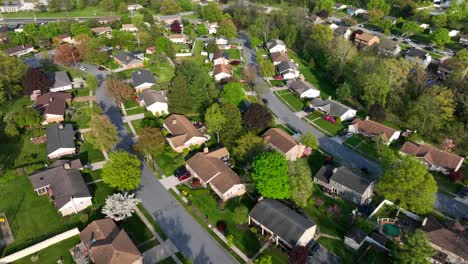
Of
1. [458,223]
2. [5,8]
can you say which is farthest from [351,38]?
[5,8]

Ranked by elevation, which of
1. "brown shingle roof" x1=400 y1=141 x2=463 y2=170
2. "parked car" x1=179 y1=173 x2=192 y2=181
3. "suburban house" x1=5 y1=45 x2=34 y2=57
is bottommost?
"suburban house" x1=5 y1=45 x2=34 y2=57

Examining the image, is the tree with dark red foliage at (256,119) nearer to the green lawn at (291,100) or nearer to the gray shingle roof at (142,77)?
the green lawn at (291,100)

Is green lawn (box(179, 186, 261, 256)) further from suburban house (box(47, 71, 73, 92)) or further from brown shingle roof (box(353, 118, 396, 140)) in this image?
suburban house (box(47, 71, 73, 92))

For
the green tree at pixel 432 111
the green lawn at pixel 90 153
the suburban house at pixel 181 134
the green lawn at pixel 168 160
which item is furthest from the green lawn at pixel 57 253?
the green tree at pixel 432 111

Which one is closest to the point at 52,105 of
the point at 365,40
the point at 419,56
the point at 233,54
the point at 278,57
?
the point at 233,54

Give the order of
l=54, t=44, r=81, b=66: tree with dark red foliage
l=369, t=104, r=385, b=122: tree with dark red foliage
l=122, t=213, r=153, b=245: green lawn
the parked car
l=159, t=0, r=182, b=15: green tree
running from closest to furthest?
l=122, t=213, r=153, b=245: green lawn → the parked car → l=369, t=104, r=385, b=122: tree with dark red foliage → l=54, t=44, r=81, b=66: tree with dark red foliage → l=159, t=0, r=182, b=15: green tree

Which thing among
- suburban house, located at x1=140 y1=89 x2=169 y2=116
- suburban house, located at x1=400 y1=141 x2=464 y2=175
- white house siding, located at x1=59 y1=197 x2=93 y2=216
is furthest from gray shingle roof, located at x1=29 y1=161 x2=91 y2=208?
suburban house, located at x1=400 y1=141 x2=464 y2=175
